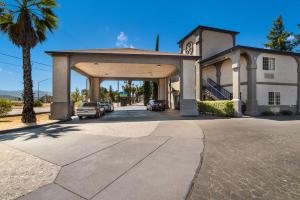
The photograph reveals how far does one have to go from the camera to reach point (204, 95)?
25.0 meters

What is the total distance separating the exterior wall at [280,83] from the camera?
2016cm

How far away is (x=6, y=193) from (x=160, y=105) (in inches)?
984

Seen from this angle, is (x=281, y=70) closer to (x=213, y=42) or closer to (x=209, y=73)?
(x=209, y=73)

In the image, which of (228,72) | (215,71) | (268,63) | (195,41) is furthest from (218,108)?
(195,41)

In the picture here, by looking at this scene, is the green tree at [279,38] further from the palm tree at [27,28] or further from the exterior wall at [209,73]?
the palm tree at [27,28]

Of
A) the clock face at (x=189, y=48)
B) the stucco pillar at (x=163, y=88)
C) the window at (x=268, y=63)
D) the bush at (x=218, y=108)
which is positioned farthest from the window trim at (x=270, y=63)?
the stucco pillar at (x=163, y=88)

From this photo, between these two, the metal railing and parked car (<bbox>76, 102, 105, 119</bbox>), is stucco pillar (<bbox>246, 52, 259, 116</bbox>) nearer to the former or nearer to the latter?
the metal railing

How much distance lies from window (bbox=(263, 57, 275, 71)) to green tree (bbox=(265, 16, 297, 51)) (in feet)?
67.2

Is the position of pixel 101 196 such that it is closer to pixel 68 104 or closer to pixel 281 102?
pixel 68 104

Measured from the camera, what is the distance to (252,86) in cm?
1898

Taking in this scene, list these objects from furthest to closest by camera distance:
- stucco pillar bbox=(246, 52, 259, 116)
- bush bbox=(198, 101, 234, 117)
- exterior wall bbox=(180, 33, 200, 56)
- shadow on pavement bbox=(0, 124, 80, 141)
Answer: exterior wall bbox=(180, 33, 200, 56) → stucco pillar bbox=(246, 52, 259, 116) → bush bbox=(198, 101, 234, 117) → shadow on pavement bbox=(0, 124, 80, 141)

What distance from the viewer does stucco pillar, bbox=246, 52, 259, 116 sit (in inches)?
745

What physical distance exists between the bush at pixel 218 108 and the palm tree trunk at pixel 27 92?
16292 mm

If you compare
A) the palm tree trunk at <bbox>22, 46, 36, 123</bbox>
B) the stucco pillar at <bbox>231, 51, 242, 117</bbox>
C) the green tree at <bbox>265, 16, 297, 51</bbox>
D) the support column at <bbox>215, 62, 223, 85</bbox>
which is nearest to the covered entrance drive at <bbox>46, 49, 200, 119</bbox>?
the palm tree trunk at <bbox>22, 46, 36, 123</bbox>
